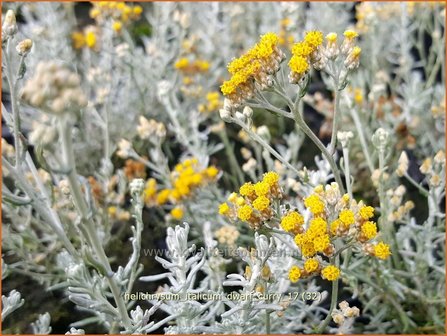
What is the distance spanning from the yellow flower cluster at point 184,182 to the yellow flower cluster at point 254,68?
75cm

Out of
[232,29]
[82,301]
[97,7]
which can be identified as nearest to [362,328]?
[82,301]

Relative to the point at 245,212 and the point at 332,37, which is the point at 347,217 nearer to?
the point at 245,212

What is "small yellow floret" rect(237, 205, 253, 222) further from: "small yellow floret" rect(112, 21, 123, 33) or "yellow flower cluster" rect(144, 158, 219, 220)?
"small yellow floret" rect(112, 21, 123, 33)

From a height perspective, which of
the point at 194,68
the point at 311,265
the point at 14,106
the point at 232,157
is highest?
the point at 194,68

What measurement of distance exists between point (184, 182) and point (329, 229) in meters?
0.88

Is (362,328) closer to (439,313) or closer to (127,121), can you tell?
(439,313)

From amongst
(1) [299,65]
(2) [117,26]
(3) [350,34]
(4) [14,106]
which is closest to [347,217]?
(1) [299,65]

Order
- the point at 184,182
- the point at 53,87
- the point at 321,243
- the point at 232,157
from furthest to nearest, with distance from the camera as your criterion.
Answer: the point at 232,157 < the point at 184,182 < the point at 321,243 < the point at 53,87

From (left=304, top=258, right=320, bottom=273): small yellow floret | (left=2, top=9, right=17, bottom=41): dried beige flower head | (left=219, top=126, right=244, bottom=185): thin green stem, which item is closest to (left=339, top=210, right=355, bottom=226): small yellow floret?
(left=304, top=258, right=320, bottom=273): small yellow floret

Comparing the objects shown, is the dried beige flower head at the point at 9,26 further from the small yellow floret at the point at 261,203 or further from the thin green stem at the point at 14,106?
the small yellow floret at the point at 261,203

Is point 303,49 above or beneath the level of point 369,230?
above

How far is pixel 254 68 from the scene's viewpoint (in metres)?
1.27

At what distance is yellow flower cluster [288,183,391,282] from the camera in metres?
1.19

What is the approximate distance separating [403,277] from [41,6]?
7.87 ft
